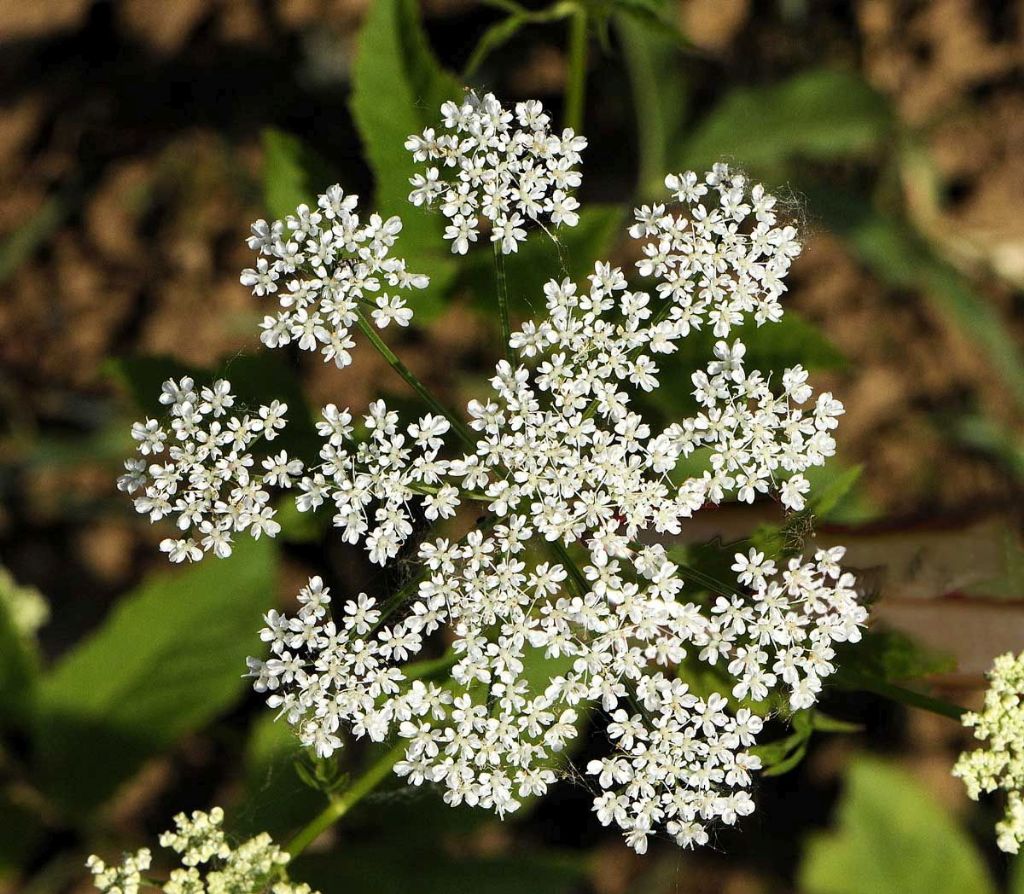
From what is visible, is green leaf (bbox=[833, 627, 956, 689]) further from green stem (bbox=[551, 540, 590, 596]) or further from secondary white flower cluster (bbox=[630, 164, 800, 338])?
secondary white flower cluster (bbox=[630, 164, 800, 338])

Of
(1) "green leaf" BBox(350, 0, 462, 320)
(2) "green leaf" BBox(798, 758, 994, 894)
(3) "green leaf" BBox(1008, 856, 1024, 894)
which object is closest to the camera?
(1) "green leaf" BBox(350, 0, 462, 320)

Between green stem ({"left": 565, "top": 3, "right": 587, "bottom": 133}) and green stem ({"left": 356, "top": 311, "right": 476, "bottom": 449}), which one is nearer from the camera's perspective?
green stem ({"left": 356, "top": 311, "right": 476, "bottom": 449})

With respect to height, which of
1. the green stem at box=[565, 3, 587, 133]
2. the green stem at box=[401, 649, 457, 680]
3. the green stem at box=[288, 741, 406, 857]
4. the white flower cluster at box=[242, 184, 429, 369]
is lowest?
the green stem at box=[288, 741, 406, 857]

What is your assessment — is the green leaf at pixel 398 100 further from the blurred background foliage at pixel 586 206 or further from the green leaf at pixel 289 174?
the blurred background foliage at pixel 586 206

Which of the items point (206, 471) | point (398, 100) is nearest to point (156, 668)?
point (206, 471)

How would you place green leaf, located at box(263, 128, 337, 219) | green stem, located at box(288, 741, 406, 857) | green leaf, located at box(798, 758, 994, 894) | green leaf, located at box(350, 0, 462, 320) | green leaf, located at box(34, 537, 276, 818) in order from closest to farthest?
green stem, located at box(288, 741, 406, 857) < green leaf, located at box(350, 0, 462, 320) < green leaf, located at box(263, 128, 337, 219) < green leaf, located at box(34, 537, 276, 818) < green leaf, located at box(798, 758, 994, 894)

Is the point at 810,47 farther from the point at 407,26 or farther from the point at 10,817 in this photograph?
the point at 10,817

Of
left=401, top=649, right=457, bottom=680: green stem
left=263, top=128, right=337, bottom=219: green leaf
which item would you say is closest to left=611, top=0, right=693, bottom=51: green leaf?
left=263, top=128, right=337, bottom=219: green leaf

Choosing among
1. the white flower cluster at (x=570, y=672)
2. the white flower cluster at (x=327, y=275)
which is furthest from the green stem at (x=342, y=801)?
the white flower cluster at (x=327, y=275)
